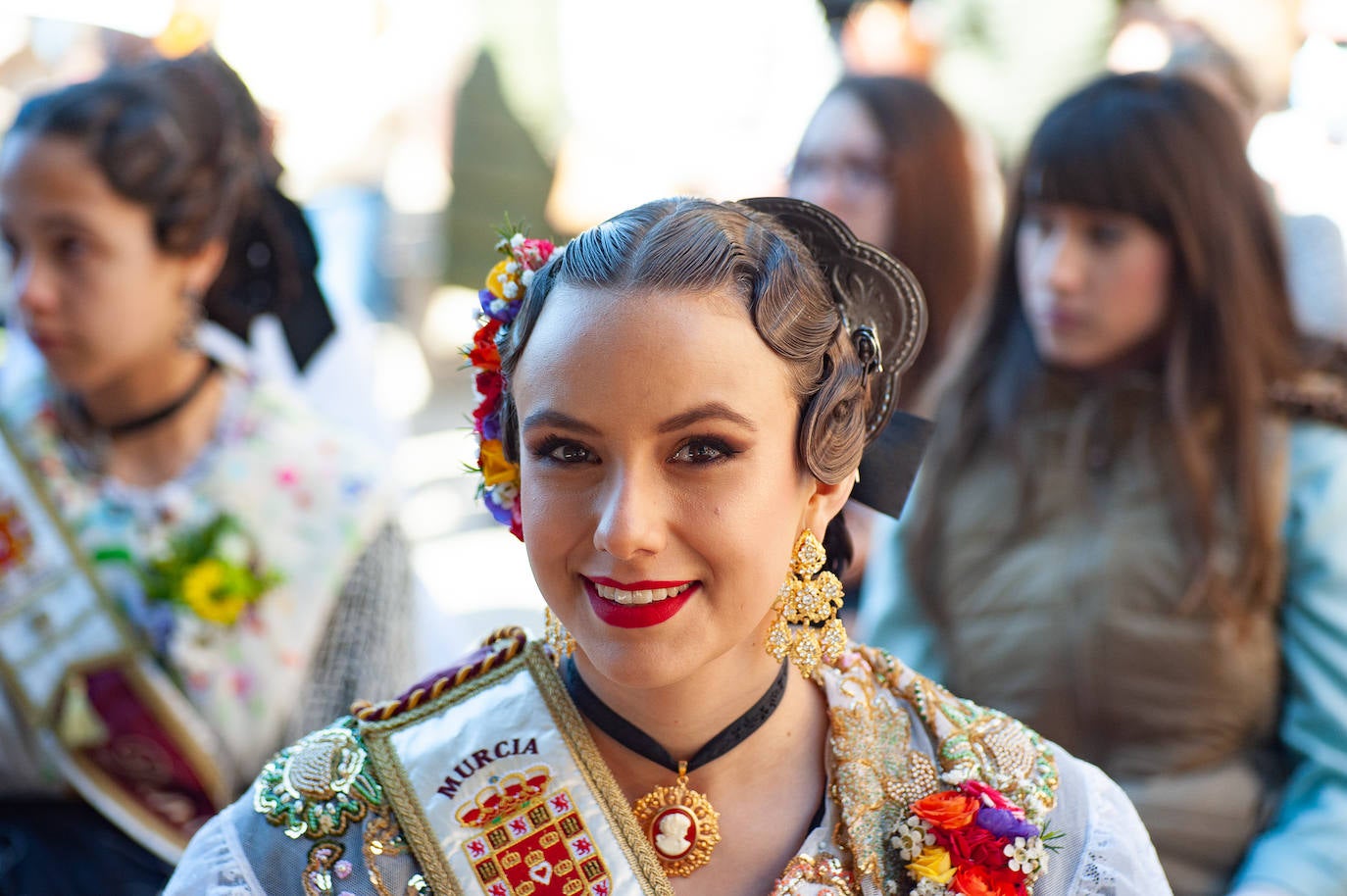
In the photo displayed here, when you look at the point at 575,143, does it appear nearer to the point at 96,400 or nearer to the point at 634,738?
the point at 96,400

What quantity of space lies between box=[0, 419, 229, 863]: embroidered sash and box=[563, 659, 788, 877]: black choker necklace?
1.16 metres

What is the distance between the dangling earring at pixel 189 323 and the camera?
8.75 ft

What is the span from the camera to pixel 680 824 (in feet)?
4.93

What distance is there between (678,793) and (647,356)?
1.73ft

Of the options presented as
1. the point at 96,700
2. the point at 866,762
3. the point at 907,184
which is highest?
the point at 907,184

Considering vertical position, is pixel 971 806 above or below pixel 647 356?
below

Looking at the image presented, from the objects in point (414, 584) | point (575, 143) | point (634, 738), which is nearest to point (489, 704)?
point (634, 738)

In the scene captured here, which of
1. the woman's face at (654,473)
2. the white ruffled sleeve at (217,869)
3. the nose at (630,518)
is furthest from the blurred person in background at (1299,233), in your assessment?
the white ruffled sleeve at (217,869)

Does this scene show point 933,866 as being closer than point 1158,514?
Yes

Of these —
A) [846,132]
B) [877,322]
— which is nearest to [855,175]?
[846,132]

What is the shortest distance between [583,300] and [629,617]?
1.11 ft

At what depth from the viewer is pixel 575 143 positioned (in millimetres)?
7785

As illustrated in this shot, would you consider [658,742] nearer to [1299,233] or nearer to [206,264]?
[206,264]

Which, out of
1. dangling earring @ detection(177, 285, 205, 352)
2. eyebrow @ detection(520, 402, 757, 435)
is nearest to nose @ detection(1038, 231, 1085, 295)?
eyebrow @ detection(520, 402, 757, 435)
